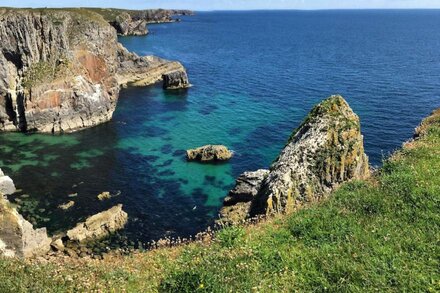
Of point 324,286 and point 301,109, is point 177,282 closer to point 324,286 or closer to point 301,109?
point 324,286

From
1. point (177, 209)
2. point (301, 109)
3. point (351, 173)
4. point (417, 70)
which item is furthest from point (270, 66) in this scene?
point (351, 173)

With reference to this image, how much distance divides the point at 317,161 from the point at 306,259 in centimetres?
1330

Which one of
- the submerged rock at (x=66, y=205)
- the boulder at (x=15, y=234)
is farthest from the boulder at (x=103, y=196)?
the boulder at (x=15, y=234)

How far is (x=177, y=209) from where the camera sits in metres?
45.9

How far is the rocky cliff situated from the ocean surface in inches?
130

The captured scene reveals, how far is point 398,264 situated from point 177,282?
26.3 feet

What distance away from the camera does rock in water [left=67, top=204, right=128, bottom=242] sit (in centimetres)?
4016

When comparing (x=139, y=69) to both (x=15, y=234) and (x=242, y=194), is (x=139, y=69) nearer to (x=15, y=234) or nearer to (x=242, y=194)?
(x=242, y=194)

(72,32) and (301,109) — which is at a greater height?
(72,32)

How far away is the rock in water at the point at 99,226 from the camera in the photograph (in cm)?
4016

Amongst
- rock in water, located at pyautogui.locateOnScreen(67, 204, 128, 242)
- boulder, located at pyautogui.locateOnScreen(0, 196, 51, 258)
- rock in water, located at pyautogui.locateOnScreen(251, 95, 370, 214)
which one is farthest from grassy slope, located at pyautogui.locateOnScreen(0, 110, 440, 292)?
rock in water, located at pyautogui.locateOnScreen(67, 204, 128, 242)

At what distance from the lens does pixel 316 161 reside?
91.2 feet

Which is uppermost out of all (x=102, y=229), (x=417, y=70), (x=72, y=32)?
(x=72, y=32)

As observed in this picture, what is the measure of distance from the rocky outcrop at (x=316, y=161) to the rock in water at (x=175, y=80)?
7536cm
